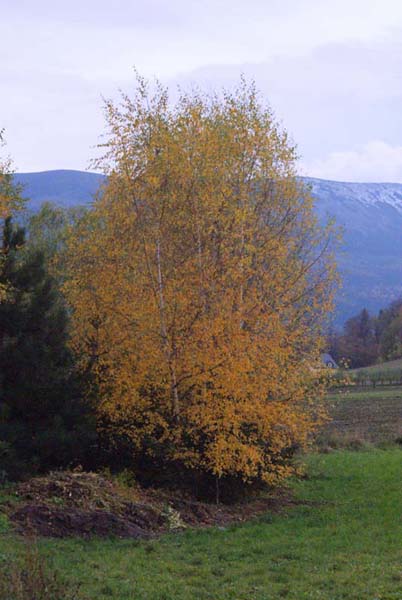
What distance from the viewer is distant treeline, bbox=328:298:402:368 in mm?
107562

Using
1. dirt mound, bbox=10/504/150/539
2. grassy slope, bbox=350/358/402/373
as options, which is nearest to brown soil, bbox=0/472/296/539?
dirt mound, bbox=10/504/150/539

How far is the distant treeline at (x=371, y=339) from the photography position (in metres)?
Answer: 108

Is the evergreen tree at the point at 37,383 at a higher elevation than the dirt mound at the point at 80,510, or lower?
higher

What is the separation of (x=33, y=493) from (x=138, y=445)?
11.0 feet

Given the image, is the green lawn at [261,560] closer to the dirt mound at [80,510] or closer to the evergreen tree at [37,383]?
the dirt mound at [80,510]

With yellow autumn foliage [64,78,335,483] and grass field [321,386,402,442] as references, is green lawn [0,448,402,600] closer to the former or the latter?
yellow autumn foliage [64,78,335,483]

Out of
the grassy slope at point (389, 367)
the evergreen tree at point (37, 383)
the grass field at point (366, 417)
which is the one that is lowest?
the grass field at point (366, 417)

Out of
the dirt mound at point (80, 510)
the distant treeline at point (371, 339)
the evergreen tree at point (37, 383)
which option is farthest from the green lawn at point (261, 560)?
the distant treeline at point (371, 339)

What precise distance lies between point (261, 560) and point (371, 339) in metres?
118

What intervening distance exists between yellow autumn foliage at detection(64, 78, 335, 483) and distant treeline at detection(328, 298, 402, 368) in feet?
264

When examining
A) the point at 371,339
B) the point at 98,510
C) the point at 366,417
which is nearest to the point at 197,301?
the point at 98,510

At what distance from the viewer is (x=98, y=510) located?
503 inches

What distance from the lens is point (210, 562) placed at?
Result: 427 inches

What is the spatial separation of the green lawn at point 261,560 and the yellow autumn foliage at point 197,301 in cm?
218
